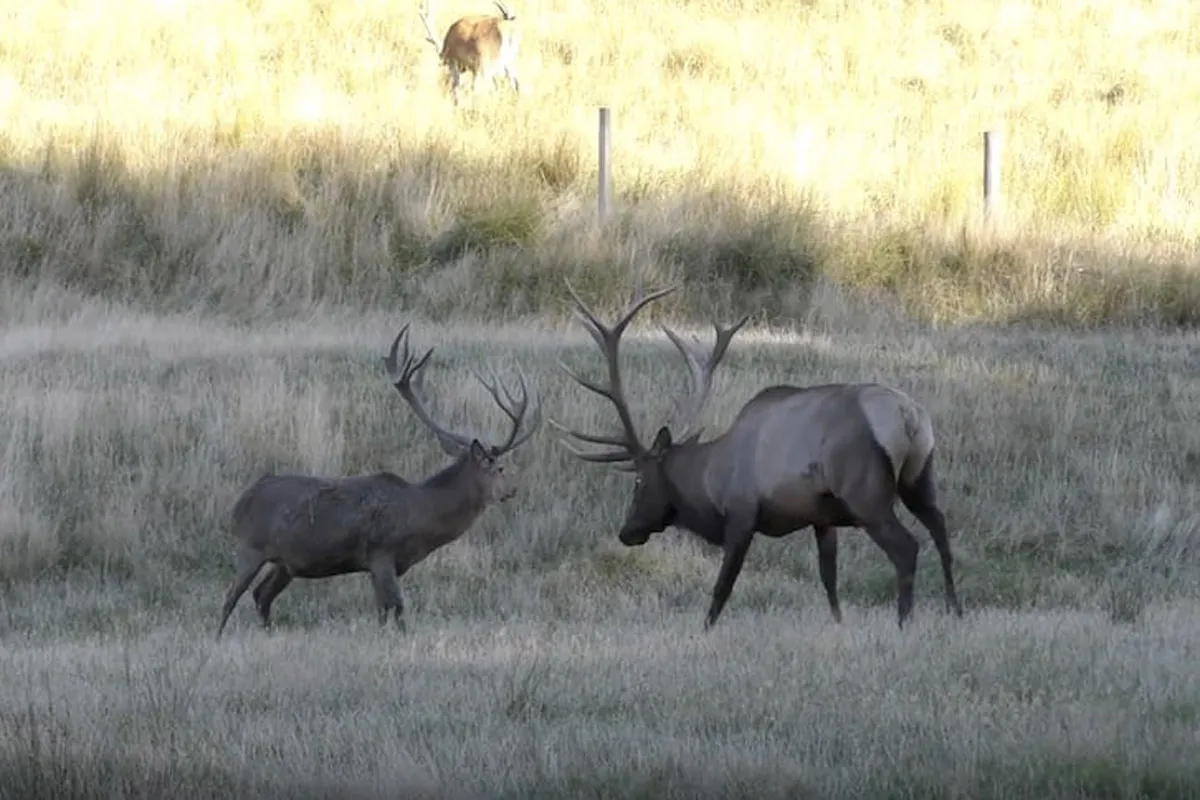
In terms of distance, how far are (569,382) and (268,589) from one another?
413cm

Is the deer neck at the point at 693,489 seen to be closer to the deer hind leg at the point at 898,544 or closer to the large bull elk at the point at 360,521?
the large bull elk at the point at 360,521

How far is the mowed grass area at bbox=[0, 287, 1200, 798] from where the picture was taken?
7.52m

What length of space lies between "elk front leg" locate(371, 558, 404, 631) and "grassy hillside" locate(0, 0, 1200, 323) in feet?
27.0

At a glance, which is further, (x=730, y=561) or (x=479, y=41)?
(x=479, y=41)

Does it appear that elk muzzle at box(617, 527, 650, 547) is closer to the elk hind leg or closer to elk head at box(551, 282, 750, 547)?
elk head at box(551, 282, 750, 547)

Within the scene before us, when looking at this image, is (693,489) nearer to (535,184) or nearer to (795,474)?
(795,474)

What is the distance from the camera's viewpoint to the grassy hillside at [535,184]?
19953mm

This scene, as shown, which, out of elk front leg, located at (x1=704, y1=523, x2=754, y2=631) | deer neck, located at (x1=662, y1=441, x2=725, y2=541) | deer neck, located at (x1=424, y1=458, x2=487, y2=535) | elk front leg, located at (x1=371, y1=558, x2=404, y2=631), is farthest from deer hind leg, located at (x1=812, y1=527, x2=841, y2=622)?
elk front leg, located at (x1=371, y1=558, x2=404, y2=631)

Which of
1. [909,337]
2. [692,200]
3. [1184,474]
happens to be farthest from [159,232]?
[1184,474]

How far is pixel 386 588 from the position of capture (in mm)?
11336

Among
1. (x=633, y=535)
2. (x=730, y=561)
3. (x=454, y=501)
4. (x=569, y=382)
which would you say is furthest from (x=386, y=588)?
(x=569, y=382)

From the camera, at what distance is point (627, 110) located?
2623 cm

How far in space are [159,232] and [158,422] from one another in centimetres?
617

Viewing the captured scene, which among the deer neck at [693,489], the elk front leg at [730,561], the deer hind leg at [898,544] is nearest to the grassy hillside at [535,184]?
the deer neck at [693,489]
